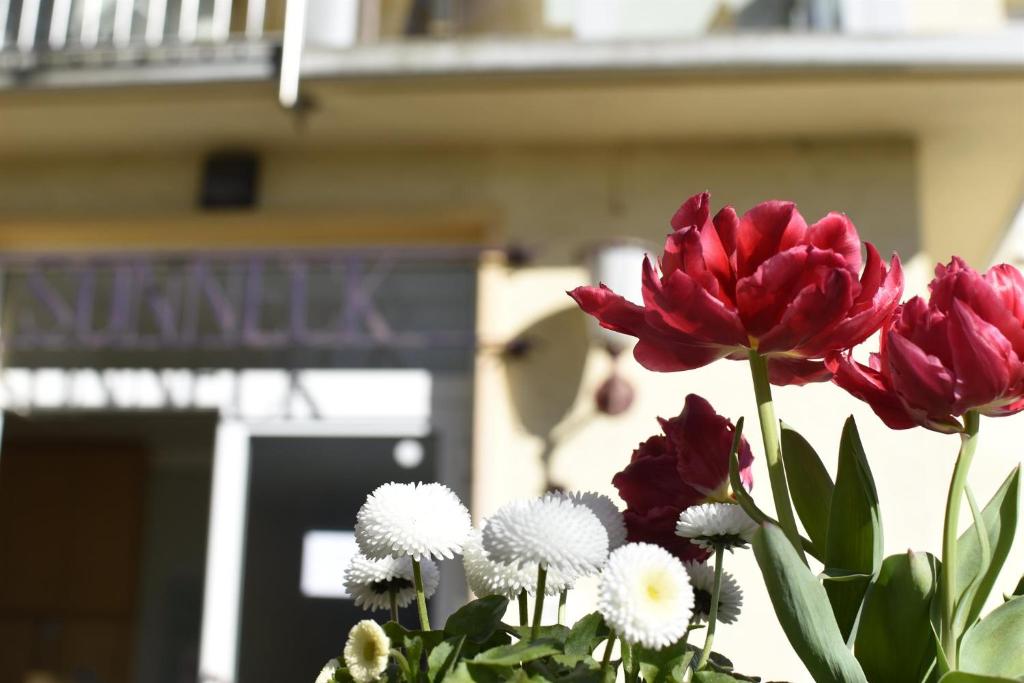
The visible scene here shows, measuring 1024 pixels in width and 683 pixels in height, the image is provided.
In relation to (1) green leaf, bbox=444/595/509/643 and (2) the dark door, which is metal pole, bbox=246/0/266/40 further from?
(1) green leaf, bbox=444/595/509/643

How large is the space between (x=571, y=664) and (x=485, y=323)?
3.20m

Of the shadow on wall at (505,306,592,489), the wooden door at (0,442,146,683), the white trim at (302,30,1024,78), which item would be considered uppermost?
the white trim at (302,30,1024,78)

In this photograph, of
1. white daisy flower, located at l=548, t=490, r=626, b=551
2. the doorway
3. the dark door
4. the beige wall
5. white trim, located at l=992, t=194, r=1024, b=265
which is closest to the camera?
white daisy flower, located at l=548, t=490, r=626, b=551

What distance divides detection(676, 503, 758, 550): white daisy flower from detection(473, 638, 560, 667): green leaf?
94 millimetres

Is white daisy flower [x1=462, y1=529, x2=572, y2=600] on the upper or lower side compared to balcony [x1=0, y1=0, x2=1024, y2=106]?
lower

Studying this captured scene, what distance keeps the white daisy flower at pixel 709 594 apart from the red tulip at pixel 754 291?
110mm

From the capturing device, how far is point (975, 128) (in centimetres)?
356

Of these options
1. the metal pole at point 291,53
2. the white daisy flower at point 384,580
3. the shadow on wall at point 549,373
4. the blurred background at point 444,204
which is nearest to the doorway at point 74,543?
the blurred background at point 444,204

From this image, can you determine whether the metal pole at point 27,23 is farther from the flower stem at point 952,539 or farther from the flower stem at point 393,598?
the flower stem at point 952,539

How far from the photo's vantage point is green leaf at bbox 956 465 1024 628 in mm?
556

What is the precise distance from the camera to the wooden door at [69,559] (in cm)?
668

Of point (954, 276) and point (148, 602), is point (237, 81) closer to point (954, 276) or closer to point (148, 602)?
point (954, 276)

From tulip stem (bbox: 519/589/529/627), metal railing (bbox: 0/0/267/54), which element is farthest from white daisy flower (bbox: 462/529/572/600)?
metal railing (bbox: 0/0/267/54)

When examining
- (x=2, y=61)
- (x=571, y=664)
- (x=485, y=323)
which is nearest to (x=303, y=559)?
(x=485, y=323)
